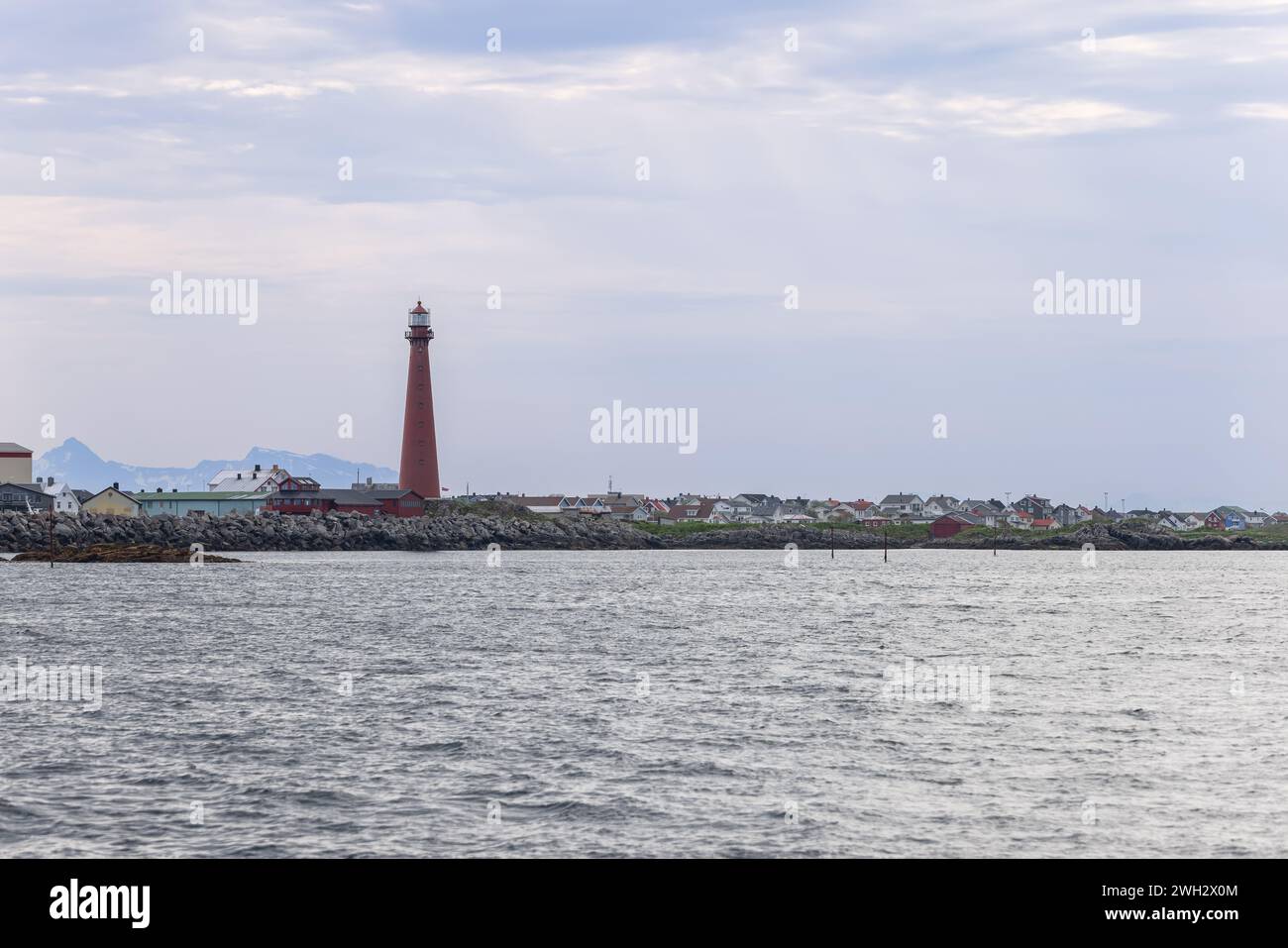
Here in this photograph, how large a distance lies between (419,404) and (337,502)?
86.6ft

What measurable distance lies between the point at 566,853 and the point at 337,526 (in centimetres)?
13121

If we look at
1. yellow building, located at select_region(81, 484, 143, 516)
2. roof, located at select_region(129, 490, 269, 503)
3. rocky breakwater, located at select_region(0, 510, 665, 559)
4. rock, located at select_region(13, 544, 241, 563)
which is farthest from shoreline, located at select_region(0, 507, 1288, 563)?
yellow building, located at select_region(81, 484, 143, 516)

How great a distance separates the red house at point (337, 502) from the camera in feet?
497

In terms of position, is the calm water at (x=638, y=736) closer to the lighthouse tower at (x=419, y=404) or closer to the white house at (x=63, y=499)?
the lighthouse tower at (x=419, y=404)

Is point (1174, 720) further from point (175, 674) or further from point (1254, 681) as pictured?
point (175, 674)

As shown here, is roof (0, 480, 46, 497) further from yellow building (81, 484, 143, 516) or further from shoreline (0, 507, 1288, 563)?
shoreline (0, 507, 1288, 563)

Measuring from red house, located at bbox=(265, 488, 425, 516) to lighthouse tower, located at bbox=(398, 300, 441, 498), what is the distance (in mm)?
8266

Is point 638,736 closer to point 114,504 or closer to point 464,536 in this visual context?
point 464,536

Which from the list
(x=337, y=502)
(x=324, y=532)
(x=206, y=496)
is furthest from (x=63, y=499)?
(x=324, y=532)

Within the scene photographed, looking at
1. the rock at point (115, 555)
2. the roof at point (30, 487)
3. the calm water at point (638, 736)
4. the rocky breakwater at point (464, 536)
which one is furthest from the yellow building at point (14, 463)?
the calm water at point (638, 736)

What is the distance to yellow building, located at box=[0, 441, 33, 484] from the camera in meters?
152
